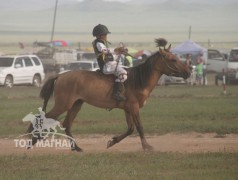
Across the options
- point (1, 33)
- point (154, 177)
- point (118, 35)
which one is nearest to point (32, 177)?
point (154, 177)

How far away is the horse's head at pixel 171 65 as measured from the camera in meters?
15.7

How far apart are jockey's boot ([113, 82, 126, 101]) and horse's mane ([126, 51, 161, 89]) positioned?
0.82 feet

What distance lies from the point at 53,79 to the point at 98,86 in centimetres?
99

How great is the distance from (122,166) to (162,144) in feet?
12.3

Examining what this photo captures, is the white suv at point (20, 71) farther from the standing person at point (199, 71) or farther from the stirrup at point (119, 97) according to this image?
the stirrup at point (119, 97)

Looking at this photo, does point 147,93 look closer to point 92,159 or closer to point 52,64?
point 92,159

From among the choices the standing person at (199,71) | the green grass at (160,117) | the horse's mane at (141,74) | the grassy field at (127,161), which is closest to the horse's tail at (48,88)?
the horse's mane at (141,74)

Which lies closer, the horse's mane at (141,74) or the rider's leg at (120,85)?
the rider's leg at (120,85)

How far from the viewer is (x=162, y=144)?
16266 mm

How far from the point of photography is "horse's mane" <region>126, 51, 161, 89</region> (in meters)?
15.4

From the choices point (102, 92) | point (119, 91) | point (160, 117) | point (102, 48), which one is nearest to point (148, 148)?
point (119, 91)

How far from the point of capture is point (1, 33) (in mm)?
178625

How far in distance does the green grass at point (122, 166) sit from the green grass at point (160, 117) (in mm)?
4653

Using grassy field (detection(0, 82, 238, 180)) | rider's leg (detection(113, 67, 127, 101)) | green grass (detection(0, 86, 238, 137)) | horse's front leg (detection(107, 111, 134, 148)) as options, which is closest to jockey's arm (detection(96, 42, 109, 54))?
rider's leg (detection(113, 67, 127, 101))
